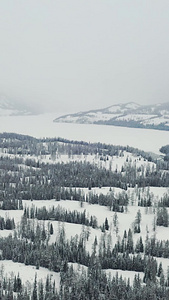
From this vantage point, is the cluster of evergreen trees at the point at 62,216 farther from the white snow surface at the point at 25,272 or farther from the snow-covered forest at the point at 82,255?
the white snow surface at the point at 25,272

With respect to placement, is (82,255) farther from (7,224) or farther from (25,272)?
(7,224)

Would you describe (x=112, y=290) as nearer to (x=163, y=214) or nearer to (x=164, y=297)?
(x=164, y=297)

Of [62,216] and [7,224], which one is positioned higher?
[62,216]

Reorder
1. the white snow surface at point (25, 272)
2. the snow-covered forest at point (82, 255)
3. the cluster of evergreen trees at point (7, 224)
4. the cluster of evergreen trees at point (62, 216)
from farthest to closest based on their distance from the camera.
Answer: the cluster of evergreen trees at point (62, 216) < the cluster of evergreen trees at point (7, 224) < the white snow surface at point (25, 272) < the snow-covered forest at point (82, 255)

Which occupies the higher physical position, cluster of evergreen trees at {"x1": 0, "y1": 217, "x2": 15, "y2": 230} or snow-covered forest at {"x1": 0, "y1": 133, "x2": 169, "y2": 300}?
cluster of evergreen trees at {"x1": 0, "y1": 217, "x2": 15, "y2": 230}

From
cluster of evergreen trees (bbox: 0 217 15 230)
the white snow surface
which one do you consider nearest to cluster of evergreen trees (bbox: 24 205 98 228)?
cluster of evergreen trees (bbox: 0 217 15 230)

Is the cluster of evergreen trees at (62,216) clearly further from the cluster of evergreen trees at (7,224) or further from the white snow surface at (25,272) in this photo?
the white snow surface at (25,272)

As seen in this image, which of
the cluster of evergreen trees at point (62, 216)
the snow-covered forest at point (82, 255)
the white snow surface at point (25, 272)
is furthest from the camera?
the cluster of evergreen trees at point (62, 216)

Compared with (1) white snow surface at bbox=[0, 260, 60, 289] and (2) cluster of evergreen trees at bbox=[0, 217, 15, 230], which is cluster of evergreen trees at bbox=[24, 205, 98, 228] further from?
(1) white snow surface at bbox=[0, 260, 60, 289]

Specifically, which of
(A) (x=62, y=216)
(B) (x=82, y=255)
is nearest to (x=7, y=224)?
(A) (x=62, y=216)

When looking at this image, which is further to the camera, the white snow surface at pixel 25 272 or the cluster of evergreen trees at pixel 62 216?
the cluster of evergreen trees at pixel 62 216

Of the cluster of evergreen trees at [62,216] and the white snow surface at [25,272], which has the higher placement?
the cluster of evergreen trees at [62,216]

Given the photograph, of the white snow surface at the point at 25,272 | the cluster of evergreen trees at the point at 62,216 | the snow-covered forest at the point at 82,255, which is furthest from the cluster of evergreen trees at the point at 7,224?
the white snow surface at the point at 25,272

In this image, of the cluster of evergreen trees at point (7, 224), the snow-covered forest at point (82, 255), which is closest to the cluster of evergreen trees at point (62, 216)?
the snow-covered forest at point (82, 255)
